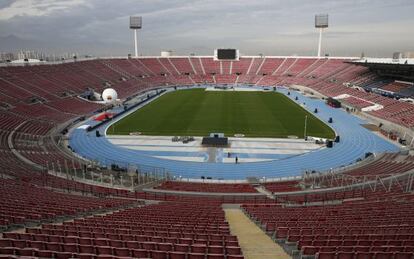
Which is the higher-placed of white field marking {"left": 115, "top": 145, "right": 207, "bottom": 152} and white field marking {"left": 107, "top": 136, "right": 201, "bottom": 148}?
white field marking {"left": 107, "top": 136, "right": 201, "bottom": 148}

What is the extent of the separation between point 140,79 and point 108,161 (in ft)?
210

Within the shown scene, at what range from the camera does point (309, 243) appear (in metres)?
9.71

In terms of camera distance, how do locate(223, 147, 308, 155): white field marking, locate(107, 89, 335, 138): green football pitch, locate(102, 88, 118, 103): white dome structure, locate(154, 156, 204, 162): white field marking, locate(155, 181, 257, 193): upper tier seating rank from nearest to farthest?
1. locate(155, 181, 257, 193): upper tier seating
2. locate(154, 156, 204, 162): white field marking
3. locate(223, 147, 308, 155): white field marking
4. locate(107, 89, 335, 138): green football pitch
5. locate(102, 88, 118, 103): white dome structure

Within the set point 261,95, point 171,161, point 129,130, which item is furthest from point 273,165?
point 261,95

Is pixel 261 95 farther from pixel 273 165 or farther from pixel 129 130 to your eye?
pixel 273 165

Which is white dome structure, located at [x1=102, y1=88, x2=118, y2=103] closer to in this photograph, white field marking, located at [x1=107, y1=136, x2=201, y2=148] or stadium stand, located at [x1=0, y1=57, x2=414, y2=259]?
stadium stand, located at [x1=0, y1=57, x2=414, y2=259]

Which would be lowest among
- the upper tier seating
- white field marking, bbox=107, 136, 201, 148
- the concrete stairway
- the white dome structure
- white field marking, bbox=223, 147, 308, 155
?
the upper tier seating

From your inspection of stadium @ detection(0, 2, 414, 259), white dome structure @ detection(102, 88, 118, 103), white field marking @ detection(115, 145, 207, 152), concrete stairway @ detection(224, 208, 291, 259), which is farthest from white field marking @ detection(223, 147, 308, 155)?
white dome structure @ detection(102, 88, 118, 103)

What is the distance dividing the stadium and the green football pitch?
0.31 meters

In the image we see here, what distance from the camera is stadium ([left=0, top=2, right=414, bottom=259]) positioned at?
392 inches

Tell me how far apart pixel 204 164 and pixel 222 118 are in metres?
21.1

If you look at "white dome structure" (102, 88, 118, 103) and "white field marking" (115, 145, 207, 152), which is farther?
"white dome structure" (102, 88, 118, 103)

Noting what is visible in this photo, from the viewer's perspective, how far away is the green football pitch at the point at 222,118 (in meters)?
46.5

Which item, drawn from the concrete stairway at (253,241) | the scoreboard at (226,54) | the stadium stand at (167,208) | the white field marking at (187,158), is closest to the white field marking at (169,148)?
the white field marking at (187,158)
